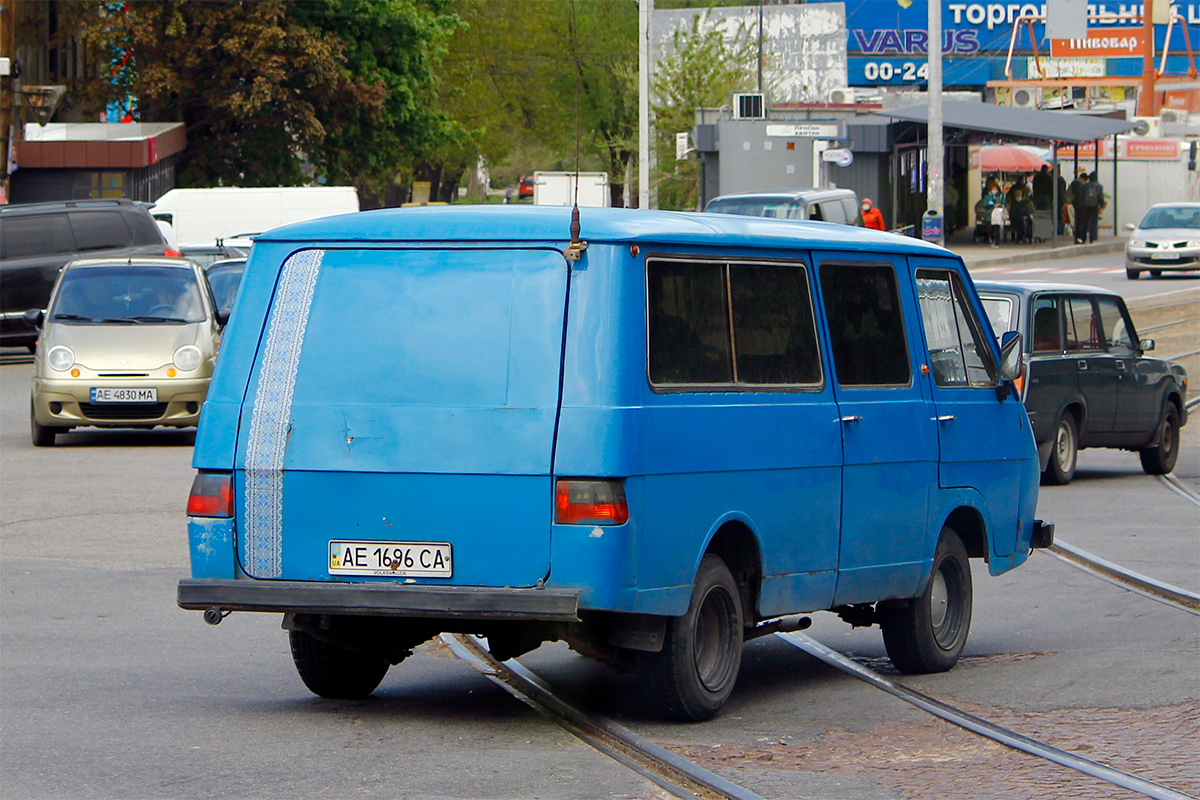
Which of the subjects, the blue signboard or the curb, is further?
the blue signboard

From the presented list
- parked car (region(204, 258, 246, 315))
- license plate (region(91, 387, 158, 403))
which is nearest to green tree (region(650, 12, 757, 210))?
parked car (region(204, 258, 246, 315))

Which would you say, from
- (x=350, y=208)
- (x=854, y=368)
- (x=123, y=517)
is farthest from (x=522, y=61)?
(x=854, y=368)

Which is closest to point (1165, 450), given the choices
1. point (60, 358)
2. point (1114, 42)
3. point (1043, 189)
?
point (60, 358)

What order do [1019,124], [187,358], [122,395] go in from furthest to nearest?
1. [1019,124]
2. [187,358]
3. [122,395]

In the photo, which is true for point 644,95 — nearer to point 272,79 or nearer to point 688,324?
point 272,79

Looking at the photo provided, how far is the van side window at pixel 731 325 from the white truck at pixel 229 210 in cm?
2895

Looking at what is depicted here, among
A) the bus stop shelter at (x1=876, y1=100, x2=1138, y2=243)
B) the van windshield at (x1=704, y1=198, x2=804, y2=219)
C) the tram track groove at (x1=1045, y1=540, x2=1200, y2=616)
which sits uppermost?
the bus stop shelter at (x1=876, y1=100, x2=1138, y2=243)

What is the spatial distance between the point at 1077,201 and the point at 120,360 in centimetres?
3791

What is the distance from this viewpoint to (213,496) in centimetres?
643

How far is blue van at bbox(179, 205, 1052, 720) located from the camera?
6102 mm

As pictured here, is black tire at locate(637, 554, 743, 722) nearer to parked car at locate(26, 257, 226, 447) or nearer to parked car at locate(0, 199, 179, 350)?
parked car at locate(26, 257, 226, 447)

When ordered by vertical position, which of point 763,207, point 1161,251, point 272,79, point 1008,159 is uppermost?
point 272,79

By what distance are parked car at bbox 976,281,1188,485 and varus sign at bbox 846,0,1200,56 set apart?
196 feet

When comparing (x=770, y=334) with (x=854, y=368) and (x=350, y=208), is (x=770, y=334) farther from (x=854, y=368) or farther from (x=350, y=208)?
(x=350, y=208)
